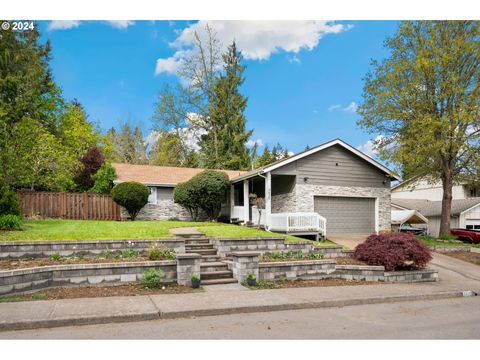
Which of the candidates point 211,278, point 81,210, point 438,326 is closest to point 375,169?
point 211,278

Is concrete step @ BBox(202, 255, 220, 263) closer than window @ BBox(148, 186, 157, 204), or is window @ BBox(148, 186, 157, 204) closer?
concrete step @ BBox(202, 255, 220, 263)

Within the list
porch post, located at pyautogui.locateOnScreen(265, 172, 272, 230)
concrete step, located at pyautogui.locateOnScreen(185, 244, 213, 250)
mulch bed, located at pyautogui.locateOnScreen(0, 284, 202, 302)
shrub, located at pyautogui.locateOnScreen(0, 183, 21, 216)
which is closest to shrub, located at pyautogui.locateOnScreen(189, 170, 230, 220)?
porch post, located at pyautogui.locateOnScreen(265, 172, 272, 230)

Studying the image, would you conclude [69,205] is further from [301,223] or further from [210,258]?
[301,223]

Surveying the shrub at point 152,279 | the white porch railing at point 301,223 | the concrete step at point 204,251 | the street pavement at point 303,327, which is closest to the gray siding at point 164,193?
the white porch railing at point 301,223

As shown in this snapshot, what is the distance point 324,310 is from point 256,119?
3432 centimetres

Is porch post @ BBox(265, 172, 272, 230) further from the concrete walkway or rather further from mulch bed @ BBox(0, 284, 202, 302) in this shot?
mulch bed @ BBox(0, 284, 202, 302)

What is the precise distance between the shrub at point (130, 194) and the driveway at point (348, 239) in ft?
32.0

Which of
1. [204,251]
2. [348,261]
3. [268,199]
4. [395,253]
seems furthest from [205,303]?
[268,199]

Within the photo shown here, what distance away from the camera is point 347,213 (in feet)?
63.1

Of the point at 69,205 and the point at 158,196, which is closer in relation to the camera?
the point at 69,205

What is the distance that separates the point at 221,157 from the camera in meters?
37.9

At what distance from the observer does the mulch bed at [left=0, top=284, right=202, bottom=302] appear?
7.32m

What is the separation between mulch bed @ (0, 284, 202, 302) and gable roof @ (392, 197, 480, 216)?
84.6ft

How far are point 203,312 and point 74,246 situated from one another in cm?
499
